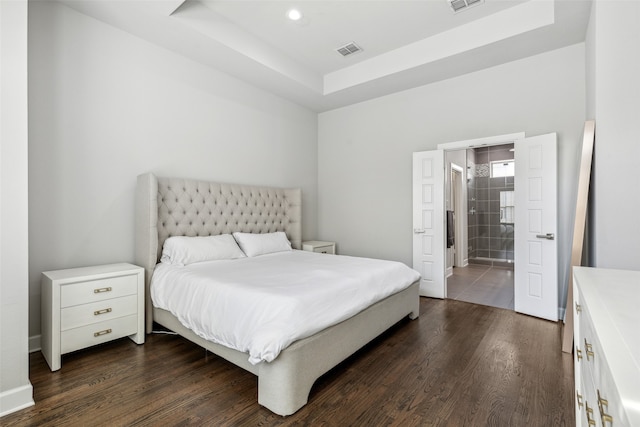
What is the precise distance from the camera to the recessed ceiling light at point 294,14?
3.15 m

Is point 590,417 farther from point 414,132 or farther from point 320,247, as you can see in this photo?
point 414,132

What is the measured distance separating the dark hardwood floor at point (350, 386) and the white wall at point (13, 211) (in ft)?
0.69

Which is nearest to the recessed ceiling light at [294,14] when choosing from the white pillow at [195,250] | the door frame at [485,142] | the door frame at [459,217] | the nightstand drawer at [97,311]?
the door frame at [485,142]

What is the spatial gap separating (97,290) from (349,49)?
3.69 meters

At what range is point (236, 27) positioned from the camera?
3414 millimetres

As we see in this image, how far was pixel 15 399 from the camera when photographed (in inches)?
71.7

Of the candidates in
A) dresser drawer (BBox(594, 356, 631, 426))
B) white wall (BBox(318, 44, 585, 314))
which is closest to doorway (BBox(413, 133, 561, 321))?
white wall (BBox(318, 44, 585, 314))

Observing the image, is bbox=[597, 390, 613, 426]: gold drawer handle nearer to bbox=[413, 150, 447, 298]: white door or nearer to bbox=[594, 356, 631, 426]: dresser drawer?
bbox=[594, 356, 631, 426]: dresser drawer

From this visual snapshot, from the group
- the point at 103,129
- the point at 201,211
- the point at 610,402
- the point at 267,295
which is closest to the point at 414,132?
the point at 201,211

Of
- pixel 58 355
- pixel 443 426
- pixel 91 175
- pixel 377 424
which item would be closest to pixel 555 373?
pixel 443 426

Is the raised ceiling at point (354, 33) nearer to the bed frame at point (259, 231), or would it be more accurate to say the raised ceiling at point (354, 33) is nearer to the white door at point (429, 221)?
the white door at point (429, 221)

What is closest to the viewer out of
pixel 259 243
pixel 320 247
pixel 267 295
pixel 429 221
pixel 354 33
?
pixel 267 295

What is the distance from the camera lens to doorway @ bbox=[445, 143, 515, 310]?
6410 mm

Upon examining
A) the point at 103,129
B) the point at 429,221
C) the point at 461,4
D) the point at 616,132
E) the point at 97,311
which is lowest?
the point at 97,311
